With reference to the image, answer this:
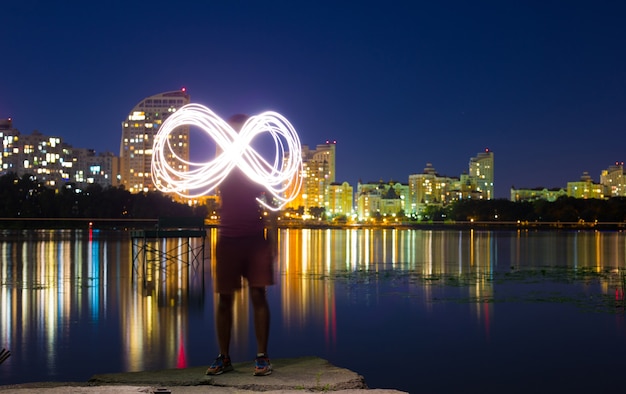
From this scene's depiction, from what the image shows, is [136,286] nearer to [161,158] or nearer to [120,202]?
[161,158]

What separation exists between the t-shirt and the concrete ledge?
1.46 m

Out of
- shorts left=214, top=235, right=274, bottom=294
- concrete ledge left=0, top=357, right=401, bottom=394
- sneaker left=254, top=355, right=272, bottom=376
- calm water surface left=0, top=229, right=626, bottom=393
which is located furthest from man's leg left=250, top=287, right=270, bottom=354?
calm water surface left=0, top=229, right=626, bottom=393

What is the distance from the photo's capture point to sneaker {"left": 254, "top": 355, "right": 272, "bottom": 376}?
752cm

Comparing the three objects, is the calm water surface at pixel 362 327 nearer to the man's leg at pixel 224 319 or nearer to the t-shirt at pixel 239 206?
the t-shirt at pixel 239 206

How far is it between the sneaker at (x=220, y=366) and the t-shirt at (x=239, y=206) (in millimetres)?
1267

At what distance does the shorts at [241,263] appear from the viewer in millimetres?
7812

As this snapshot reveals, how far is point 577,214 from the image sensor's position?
159250 mm

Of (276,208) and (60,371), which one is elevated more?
(276,208)

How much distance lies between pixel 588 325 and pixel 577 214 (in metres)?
155

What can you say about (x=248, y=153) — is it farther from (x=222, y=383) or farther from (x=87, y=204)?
(x=87, y=204)

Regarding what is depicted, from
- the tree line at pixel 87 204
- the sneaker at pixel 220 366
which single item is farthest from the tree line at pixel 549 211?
the sneaker at pixel 220 366

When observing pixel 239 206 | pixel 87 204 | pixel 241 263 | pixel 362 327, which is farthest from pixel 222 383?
pixel 87 204

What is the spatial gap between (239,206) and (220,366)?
1.66 meters

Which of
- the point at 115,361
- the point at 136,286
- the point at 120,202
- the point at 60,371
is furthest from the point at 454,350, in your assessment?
the point at 120,202
